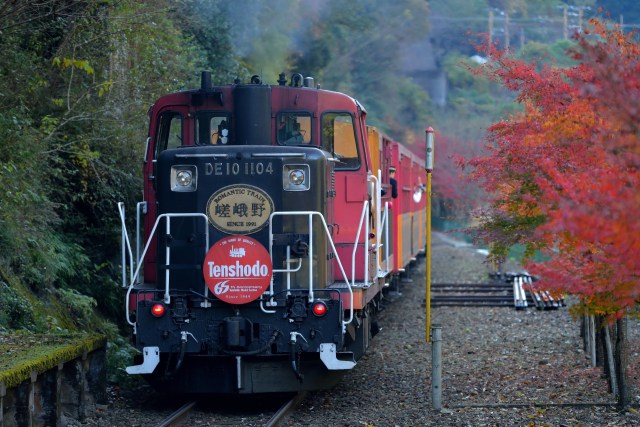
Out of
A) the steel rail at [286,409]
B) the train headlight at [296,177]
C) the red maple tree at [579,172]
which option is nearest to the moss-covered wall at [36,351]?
the steel rail at [286,409]

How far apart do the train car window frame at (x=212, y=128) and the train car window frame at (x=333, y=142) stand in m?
1.06

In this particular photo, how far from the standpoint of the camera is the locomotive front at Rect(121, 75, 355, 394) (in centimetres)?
892

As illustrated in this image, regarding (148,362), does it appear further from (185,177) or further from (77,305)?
(77,305)

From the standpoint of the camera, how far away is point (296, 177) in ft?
30.3

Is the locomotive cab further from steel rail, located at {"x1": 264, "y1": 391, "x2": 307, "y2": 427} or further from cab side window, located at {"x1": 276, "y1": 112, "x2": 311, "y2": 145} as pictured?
steel rail, located at {"x1": 264, "y1": 391, "x2": 307, "y2": 427}

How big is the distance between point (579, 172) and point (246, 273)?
336 centimetres

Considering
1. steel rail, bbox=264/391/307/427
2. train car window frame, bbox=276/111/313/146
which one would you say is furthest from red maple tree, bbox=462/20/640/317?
steel rail, bbox=264/391/307/427

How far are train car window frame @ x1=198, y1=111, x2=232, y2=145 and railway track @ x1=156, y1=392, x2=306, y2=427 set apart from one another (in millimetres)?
2931

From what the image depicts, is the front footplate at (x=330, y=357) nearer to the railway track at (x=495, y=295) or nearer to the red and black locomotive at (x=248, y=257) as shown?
the red and black locomotive at (x=248, y=257)

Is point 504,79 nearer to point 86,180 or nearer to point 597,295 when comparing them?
point 597,295

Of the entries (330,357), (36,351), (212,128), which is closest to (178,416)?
(36,351)

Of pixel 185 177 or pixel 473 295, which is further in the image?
pixel 473 295

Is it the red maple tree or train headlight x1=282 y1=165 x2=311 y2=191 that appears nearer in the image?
the red maple tree

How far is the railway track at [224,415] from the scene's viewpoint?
29.7 ft
